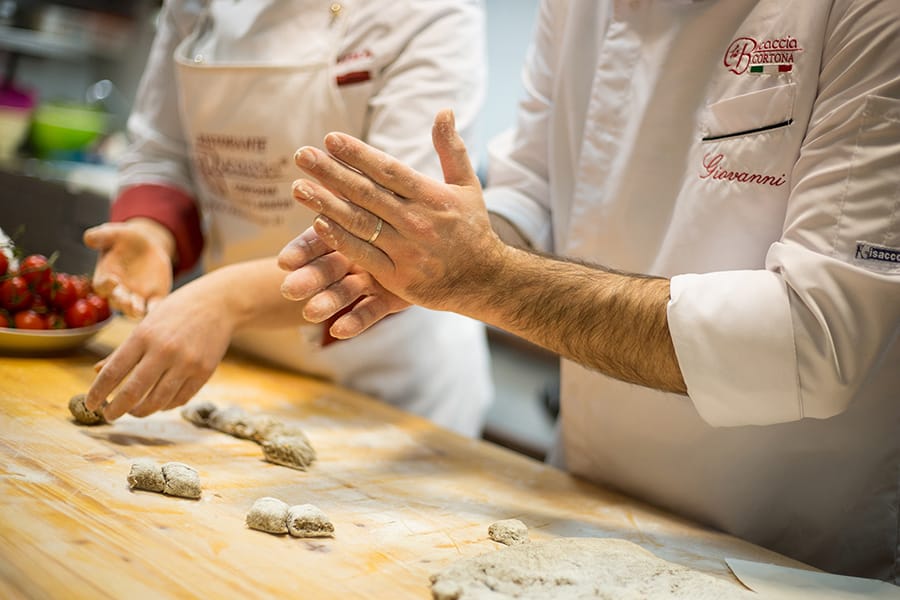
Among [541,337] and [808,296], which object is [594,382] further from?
[808,296]

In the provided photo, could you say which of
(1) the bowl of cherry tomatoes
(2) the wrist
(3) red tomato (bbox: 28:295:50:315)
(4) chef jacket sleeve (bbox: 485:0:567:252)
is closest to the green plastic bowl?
(2) the wrist

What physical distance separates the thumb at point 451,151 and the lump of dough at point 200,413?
0.49 meters

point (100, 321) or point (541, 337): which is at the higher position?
point (541, 337)

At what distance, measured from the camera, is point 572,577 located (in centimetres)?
84

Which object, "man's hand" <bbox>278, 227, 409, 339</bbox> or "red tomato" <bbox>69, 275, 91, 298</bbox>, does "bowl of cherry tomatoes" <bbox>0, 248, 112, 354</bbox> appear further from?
"man's hand" <bbox>278, 227, 409, 339</bbox>

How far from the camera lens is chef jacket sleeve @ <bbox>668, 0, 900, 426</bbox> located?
90 cm

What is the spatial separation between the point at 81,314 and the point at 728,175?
3.33ft

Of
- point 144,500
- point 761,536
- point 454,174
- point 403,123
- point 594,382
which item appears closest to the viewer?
point 144,500

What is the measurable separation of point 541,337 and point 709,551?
1.10ft

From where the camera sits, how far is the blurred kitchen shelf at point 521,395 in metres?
2.62

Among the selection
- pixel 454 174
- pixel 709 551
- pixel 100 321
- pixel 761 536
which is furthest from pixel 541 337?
pixel 100 321

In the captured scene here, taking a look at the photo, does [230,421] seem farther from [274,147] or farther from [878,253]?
[878,253]

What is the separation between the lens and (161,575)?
2.44 ft

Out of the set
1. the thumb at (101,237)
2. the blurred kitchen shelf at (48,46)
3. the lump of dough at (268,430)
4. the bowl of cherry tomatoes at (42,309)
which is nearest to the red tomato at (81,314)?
the bowl of cherry tomatoes at (42,309)
